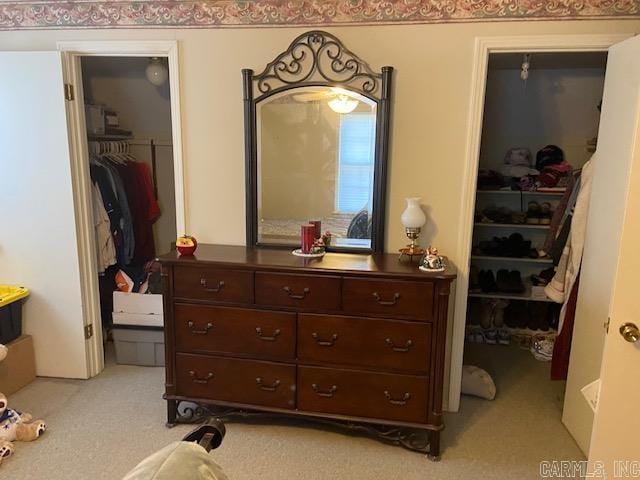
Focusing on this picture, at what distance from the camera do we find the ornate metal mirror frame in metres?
2.44

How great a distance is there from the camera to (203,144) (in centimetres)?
267

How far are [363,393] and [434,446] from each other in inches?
16.7

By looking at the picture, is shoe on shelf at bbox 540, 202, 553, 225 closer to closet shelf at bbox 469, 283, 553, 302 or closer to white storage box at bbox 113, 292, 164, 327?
closet shelf at bbox 469, 283, 553, 302

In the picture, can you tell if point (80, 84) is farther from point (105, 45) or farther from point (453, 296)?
point (453, 296)

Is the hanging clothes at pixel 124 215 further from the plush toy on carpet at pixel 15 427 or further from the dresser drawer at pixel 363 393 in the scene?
the dresser drawer at pixel 363 393

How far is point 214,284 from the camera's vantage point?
92.1 inches

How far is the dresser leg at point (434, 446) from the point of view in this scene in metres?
2.26

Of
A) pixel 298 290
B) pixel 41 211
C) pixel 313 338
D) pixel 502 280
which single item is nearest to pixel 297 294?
pixel 298 290

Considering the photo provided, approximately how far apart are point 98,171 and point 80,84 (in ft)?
2.37

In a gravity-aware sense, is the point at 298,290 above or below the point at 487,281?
above

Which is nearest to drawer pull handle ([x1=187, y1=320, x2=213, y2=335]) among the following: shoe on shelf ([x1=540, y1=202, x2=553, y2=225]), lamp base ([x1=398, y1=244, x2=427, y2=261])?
lamp base ([x1=398, y1=244, x2=427, y2=261])

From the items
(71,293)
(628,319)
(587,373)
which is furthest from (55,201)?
(587,373)

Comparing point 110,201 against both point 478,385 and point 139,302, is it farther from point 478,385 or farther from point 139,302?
point 478,385

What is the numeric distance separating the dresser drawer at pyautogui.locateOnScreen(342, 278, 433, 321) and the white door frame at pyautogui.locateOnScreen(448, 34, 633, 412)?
1.64 ft
